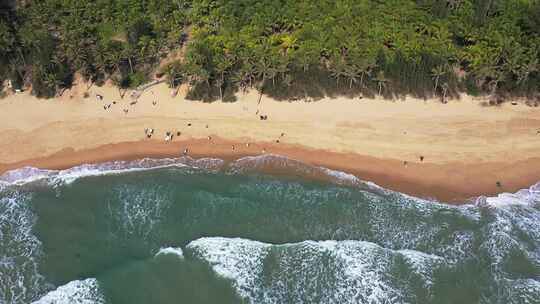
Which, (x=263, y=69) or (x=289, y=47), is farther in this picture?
(x=289, y=47)

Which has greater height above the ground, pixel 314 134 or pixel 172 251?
pixel 314 134

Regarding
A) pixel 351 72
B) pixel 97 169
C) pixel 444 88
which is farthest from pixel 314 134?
pixel 97 169

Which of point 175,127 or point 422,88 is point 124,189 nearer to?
point 175,127

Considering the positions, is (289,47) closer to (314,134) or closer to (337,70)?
(337,70)

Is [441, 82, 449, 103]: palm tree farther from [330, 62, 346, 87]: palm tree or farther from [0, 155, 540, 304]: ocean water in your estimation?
[0, 155, 540, 304]: ocean water

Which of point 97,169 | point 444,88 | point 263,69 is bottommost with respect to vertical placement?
point 97,169

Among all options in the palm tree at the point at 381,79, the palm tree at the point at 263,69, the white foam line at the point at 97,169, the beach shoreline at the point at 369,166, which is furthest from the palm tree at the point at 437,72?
the white foam line at the point at 97,169

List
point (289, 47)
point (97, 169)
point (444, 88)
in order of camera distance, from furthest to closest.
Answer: point (289, 47)
point (444, 88)
point (97, 169)
